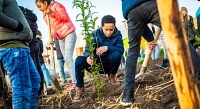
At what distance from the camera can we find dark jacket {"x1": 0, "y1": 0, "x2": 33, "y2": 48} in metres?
2.23

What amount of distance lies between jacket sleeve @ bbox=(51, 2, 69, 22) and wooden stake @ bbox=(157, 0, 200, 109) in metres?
3.01

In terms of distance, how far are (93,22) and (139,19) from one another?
772 millimetres

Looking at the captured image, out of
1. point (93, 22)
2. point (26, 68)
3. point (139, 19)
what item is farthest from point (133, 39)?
point (26, 68)

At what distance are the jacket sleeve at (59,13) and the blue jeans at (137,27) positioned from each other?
1.87m

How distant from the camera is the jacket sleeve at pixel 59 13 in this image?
416 cm

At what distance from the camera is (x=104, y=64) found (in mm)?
3703

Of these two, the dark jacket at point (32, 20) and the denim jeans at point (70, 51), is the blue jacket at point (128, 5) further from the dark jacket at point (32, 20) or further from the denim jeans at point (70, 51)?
the dark jacket at point (32, 20)

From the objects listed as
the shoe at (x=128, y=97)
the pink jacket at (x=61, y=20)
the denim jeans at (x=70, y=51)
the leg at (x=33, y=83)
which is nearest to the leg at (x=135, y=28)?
the shoe at (x=128, y=97)

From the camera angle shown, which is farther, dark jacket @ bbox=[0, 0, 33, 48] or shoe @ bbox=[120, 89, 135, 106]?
shoe @ bbox=[120, 89, 135, 106]

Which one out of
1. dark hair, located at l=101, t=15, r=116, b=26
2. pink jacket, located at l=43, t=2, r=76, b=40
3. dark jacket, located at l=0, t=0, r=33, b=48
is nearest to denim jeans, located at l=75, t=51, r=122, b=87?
dark hair, located at l=101, t=15, r=116, b=26

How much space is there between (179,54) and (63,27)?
→ 309cm

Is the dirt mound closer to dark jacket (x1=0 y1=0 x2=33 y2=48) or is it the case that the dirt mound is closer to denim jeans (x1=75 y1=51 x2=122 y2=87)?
denim jeans (x1=75 y1=51 x2=122 y2=87)

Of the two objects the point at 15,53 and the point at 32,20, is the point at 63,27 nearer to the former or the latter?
the point at 32,20

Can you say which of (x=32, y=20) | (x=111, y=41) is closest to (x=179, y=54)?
(x=111, y=41)
